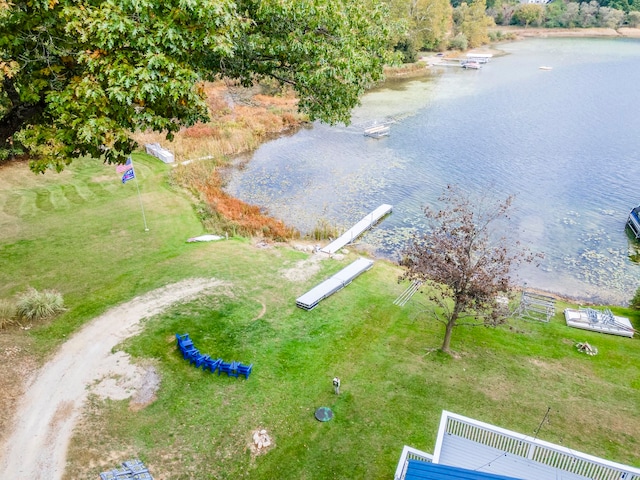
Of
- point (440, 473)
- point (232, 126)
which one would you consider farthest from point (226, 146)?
point (440, 473)

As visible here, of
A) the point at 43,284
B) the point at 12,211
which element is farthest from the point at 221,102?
the point at 43,284

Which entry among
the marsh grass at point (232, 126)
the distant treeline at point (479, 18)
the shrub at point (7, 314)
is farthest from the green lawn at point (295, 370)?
the distant treeline at point (479, 18)

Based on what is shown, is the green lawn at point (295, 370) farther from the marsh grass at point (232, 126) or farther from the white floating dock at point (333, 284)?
the marsh grass at point (232, 126)

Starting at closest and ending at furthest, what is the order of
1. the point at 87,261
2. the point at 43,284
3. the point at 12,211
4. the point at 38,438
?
the point at 38,438 → the point at 43,284 → the point at 87,261 → the point at 12,211

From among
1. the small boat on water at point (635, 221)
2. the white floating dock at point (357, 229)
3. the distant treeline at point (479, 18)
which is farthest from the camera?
the distant treeline at point (479, 18)

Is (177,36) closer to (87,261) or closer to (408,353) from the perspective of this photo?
(408,353)

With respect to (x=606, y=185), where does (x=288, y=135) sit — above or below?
above

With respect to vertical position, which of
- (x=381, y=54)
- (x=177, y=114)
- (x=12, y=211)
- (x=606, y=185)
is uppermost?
(x=381, y=54)
